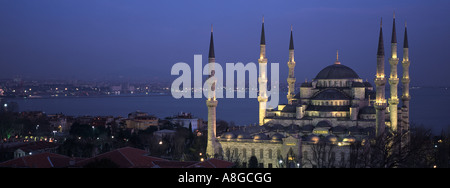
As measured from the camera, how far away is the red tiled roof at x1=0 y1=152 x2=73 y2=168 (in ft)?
62.4

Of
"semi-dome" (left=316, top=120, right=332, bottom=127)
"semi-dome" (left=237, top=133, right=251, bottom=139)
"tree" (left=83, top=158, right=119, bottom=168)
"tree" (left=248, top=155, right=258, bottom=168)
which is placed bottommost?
"tree" (left=248, top=155, right=258, bottom=168)

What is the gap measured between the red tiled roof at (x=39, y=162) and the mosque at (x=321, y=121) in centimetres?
747

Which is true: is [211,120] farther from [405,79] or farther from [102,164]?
[405,79]

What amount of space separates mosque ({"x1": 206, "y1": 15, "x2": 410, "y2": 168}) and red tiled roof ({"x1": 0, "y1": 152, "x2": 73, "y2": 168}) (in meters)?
7.47

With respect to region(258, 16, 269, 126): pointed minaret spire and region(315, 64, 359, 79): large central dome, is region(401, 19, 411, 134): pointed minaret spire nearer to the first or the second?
region(315, 64, 359, 79): large central dome

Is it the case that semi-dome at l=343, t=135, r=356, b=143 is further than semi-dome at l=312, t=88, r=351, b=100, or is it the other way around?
semi-dome at l=312, t=88, r=351, b=100

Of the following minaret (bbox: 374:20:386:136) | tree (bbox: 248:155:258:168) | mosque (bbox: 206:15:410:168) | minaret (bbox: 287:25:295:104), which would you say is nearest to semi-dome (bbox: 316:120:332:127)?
mosque (bbox: 206:15:410:168)

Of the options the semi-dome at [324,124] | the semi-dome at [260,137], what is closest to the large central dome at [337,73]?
the semi-dome at [324,124]

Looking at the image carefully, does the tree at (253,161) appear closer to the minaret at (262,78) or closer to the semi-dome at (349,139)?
the semi-dome at (349,139)

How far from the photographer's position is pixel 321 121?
86.2ft
